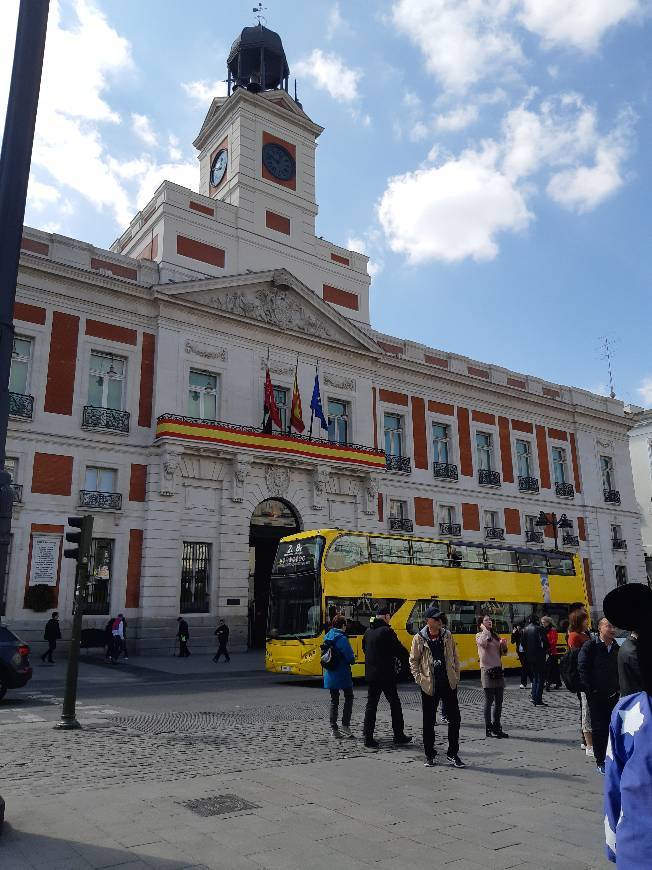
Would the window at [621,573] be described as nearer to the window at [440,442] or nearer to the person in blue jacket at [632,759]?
the window at [440,442]

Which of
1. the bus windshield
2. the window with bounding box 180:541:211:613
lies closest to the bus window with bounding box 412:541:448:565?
the bus windshield

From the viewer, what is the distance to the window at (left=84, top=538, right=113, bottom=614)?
24.3 meters

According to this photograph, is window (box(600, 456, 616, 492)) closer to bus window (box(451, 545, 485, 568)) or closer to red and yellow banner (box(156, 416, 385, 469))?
red and yellow banner (box(156, 416, 385, 469))

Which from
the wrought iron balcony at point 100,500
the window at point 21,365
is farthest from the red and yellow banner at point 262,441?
the window at point 21,365

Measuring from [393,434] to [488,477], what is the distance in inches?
250

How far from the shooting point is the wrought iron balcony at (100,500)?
80.6 feet

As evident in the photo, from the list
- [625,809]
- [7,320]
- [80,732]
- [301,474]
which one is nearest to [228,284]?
[301,474]

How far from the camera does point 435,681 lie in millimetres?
Answer: 8281

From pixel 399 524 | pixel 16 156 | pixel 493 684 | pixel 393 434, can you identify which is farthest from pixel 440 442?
pixel 16 156

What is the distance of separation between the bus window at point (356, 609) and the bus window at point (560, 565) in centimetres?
748

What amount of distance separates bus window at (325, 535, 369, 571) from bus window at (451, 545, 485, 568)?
3333 mm

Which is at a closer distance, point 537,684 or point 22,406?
point 537,684

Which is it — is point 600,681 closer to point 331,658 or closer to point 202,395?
point 331,658

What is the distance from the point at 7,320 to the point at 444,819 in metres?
5.66
